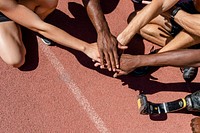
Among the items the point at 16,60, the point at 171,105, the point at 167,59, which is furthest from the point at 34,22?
the point at 171,105

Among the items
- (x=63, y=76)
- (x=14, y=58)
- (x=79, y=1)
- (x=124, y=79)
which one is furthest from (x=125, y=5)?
(x=14, y=58)

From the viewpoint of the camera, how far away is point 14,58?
133 inches

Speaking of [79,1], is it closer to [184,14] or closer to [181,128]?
[184,14]

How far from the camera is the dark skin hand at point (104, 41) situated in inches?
126

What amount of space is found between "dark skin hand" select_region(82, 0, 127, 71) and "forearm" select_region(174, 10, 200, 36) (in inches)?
24.7

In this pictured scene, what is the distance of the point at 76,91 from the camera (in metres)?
3.65

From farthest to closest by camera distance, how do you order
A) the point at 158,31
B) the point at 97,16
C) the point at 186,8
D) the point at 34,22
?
the point at 158,31 → the point at 186,8 → the point at 97,16 → the point at 34,22

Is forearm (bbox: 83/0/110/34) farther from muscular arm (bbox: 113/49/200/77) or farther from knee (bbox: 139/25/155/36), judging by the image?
knee (bbox: 139/25/155/36)

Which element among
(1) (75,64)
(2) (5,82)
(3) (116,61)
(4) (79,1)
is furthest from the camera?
(4) (79,1)

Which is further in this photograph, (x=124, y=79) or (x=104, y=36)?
(x=124, y=79)

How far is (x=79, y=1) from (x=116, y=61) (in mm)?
1116

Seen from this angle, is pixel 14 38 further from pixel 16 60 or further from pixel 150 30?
pixel 150 30

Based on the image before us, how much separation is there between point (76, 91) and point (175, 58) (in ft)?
3.60

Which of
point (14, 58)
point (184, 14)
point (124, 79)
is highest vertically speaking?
point (184, 14)
